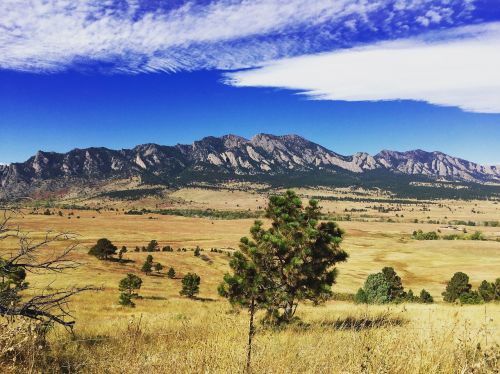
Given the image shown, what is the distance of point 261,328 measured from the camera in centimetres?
973

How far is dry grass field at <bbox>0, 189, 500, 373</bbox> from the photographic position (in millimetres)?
5242

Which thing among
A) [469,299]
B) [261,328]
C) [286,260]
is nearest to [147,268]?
[469,299]

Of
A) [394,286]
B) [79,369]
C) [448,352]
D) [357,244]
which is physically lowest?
[357,244]

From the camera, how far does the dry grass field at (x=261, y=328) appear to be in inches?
206

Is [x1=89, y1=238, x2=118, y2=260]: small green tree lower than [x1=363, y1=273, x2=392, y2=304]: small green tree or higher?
lower

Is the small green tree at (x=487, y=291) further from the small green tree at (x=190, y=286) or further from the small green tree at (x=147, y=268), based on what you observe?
the small green tree at (x=147, y=268)

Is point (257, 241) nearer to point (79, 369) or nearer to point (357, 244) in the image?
point (79, 369)

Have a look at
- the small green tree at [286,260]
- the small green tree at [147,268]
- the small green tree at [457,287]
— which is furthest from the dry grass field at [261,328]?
the small green tree at [457,287]

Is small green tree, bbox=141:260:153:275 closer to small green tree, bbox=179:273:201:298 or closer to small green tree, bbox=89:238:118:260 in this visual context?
small green tree, bbox=89:238:118:260

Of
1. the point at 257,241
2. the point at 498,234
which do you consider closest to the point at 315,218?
the point at 257,241

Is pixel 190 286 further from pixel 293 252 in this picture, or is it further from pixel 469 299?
pixel 293 252

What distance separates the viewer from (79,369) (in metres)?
5.89

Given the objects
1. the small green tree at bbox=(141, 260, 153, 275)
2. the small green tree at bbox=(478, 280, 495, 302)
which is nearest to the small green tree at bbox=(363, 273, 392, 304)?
the small green tree at bbox=(478, 280, 495, 302)

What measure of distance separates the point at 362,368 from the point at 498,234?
21703cm
